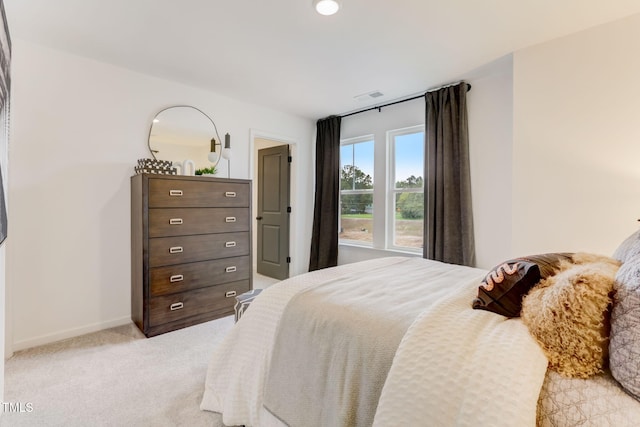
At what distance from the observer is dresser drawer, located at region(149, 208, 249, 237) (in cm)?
250

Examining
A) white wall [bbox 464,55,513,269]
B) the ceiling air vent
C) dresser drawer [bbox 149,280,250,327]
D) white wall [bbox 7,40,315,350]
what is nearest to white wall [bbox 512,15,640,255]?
white wall [bbox 464,55,513,269]

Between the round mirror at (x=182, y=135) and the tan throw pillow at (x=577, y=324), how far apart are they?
322 cm

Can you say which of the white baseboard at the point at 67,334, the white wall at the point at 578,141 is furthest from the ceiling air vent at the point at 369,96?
the white baseboard at the point at 67,334

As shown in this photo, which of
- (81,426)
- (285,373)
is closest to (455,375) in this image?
(285,373)

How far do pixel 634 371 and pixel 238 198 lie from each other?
2903 millimetres

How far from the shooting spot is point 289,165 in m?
4.39

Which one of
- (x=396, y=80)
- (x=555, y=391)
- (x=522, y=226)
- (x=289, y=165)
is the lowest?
(x=555, y=391)

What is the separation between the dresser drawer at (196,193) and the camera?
2498 millimetres

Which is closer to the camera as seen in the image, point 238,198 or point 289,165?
point 238,198

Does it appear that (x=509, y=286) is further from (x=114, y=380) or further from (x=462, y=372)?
(x=114, y=380)

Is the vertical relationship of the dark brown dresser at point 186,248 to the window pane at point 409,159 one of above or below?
below

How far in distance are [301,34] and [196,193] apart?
165 cm

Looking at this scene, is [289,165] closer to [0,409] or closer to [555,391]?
[0,409]

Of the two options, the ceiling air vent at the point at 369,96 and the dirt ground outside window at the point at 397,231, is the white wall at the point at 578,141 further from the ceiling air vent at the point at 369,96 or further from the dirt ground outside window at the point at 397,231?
the ceiling air vent at the point at 369,96
